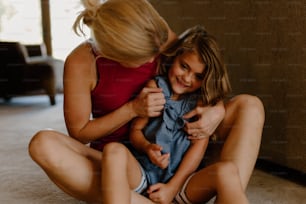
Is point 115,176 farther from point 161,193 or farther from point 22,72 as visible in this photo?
point 22,72

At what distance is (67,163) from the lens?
0.81 m

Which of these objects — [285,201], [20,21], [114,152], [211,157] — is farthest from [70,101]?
[20,21]

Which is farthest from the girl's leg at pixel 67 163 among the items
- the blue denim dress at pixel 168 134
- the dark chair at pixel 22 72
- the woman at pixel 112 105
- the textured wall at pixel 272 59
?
the dark chair at pixel 22 72

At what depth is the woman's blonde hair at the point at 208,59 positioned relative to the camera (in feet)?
2.83

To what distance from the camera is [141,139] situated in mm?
870

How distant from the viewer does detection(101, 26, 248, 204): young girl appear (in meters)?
0.83

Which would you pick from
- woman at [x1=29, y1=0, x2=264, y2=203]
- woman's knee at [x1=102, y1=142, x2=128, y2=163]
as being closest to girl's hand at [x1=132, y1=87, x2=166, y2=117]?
woman at [x1=29, y1=0, x2=264, y2=203]

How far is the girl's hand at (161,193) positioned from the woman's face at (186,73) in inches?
7.1

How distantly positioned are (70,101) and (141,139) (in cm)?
15

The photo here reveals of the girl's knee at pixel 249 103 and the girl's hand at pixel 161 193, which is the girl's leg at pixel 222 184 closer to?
the girl's hand at pixel 161 193

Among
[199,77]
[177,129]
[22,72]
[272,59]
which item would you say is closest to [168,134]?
[177,129]

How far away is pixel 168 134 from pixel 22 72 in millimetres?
1838

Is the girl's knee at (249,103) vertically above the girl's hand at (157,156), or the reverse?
the girl's knee at (249,103)

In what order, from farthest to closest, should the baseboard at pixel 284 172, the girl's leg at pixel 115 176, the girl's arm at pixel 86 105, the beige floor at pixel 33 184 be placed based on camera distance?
1. the baseboard at pixel 284 172
2. the beige floor at pixel 33 184
3. the girl's arm at pixel 86 105
4. the girl's leg at pixel 115 176
